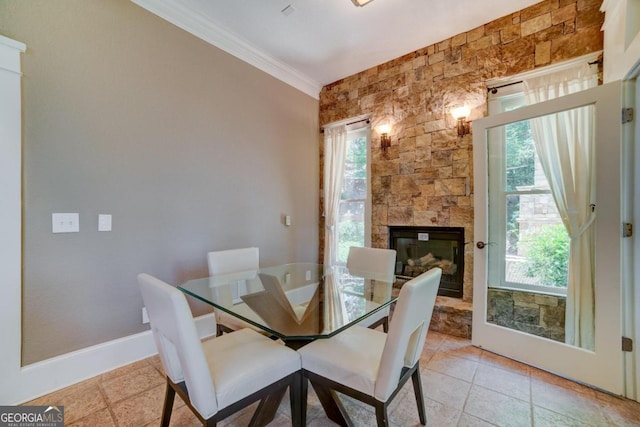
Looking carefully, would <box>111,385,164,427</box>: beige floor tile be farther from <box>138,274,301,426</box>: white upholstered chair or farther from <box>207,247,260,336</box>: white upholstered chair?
<box>207,247,260,336</box>: white upholstered chair

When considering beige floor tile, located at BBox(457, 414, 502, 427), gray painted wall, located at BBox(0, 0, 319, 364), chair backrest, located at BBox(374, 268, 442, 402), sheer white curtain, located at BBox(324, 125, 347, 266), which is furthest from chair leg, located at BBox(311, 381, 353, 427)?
sheer white curtain, located at BBox(324, 125, 347, 266)

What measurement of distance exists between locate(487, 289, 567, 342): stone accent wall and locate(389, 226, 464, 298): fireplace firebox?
442 mm

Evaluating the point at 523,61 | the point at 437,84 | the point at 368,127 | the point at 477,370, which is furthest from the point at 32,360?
the point at 523,61

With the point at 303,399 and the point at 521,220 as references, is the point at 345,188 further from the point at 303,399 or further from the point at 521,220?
the point at 303,399

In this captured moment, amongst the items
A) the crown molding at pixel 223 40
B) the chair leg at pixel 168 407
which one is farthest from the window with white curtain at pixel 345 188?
the chair leg at pixel 168 407

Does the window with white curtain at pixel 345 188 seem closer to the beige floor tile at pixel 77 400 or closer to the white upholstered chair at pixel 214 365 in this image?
the white upholstered chair at pixel 214 365

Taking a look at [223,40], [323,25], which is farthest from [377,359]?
[223,40]

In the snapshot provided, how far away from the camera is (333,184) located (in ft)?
12.4

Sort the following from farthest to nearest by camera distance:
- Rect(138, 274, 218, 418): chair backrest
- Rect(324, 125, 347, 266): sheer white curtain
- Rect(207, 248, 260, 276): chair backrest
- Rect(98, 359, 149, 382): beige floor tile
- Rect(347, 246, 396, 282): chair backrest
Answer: Rect(324, 125, 347, 266): sheer white curtain → Rect(347, 246, 396, 282): chair backrest → Rect(207, 248, 260, 276): chair backrest → Rect(98, 359, 149, 382): beige floor tile → Rect(138, 274, 218, 418): chair backrest

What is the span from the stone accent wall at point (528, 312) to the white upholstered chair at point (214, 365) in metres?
1.97

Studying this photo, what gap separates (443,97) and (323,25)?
1.45 m

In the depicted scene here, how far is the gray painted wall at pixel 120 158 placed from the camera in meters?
1.77

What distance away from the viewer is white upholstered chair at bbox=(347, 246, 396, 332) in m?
2.00

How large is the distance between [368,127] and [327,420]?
3.16 m
